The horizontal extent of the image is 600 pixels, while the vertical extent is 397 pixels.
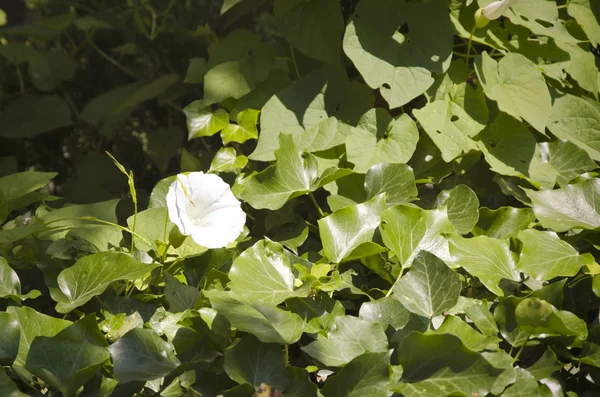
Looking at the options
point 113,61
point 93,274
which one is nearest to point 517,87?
point 93,274

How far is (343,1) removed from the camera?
1592mm

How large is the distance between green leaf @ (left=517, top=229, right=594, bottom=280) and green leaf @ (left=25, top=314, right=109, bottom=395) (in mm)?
658

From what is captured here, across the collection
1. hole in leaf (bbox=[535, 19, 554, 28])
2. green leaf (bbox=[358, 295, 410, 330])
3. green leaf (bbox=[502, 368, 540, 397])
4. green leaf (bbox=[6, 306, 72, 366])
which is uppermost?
hole in leaf (bbox=[535, 19, 554, 28])

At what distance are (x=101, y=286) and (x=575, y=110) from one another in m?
1.10

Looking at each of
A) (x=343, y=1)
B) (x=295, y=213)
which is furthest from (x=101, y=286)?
(x=343, y=1)

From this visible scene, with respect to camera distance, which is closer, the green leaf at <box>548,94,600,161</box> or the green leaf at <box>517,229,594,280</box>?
the green leaf at <box>517,229,594,280</box>

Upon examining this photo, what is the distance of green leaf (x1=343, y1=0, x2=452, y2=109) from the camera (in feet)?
4.42

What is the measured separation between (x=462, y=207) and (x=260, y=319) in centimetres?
50

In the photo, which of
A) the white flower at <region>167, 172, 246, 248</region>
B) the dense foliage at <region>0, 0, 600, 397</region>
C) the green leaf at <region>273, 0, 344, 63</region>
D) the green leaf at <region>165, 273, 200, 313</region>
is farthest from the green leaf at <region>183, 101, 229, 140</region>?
the green leaf at <region>165, 273, 200, 313</region>

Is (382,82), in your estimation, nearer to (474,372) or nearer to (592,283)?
(592,283)

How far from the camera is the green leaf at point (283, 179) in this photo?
122 cm

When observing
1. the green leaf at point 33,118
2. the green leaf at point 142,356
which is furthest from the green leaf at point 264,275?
the green leaf at point 33,118

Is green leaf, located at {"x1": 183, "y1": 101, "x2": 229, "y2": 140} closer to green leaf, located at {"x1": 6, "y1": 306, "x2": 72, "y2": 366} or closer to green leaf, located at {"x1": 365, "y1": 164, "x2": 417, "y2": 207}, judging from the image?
green leaf, located at {"x1": 365, "y1": 164, "x2": 417, "y2": 207}

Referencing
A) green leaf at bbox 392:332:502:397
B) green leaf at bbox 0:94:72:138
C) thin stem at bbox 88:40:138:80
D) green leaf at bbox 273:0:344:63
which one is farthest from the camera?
thin stem at bbox 88:40:138:80
